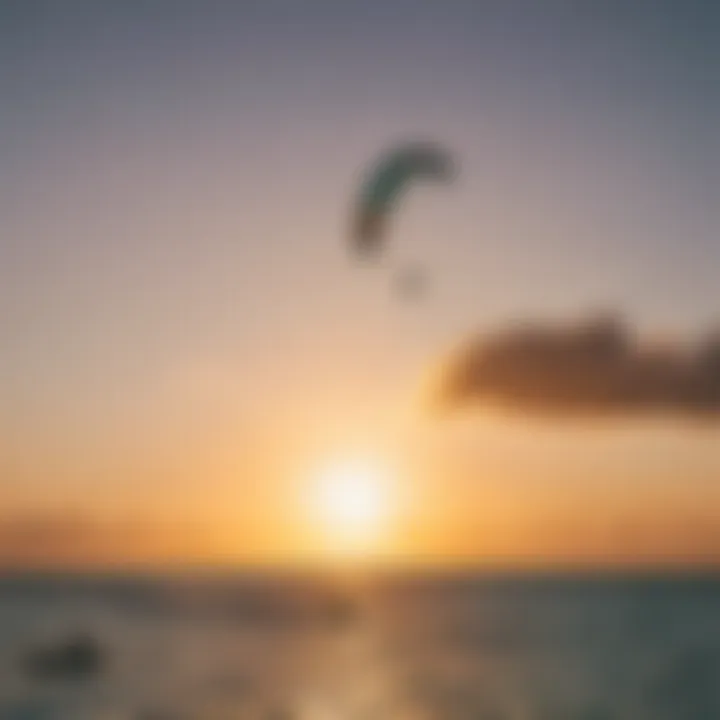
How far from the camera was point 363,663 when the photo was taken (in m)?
6.02

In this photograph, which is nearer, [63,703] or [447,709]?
[63,703]

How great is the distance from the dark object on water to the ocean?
0.02 metres

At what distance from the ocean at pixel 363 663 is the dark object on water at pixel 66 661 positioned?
2cm

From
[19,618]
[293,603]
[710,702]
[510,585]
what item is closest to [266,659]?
[19,618]

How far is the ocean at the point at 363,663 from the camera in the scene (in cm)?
468

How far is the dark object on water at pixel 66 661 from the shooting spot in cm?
488

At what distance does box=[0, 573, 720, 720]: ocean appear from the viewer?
4.68 metres

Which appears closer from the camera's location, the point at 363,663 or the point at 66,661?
the point at 66,661

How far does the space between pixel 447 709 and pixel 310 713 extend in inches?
26.8

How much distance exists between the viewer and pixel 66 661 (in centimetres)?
519

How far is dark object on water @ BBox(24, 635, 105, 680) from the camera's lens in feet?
16.0

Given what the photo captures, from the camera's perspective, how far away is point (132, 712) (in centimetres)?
455

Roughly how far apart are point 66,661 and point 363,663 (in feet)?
5.33

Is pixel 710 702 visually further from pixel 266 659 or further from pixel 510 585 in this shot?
pixel 510 585
